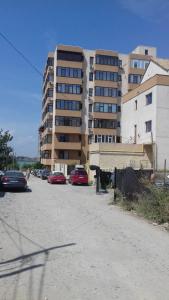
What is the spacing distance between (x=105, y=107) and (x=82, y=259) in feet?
230

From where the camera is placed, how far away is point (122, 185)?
18.5 metres

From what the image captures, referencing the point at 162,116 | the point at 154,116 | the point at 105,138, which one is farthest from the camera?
the point at 105,138

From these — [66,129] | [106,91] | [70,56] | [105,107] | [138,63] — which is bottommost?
[66,129]

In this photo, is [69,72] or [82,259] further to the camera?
[69,72]

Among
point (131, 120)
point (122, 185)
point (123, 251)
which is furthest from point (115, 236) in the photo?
point (131, 120)

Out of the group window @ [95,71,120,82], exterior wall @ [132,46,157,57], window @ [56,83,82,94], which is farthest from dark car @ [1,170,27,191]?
exterior wall @ [132,46,157,57]

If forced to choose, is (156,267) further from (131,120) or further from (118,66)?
(118,66)

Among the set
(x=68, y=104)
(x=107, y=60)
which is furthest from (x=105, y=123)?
(x=107, y=60)

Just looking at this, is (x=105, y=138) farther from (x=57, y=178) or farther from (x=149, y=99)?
(x=57, y=178)

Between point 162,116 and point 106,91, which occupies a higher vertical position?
point 106,91

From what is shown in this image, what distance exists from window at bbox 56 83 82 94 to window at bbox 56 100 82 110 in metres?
1.85

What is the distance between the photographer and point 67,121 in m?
75.7

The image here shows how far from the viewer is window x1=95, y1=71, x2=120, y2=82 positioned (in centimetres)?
7662

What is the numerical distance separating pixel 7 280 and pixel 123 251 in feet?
9.75
